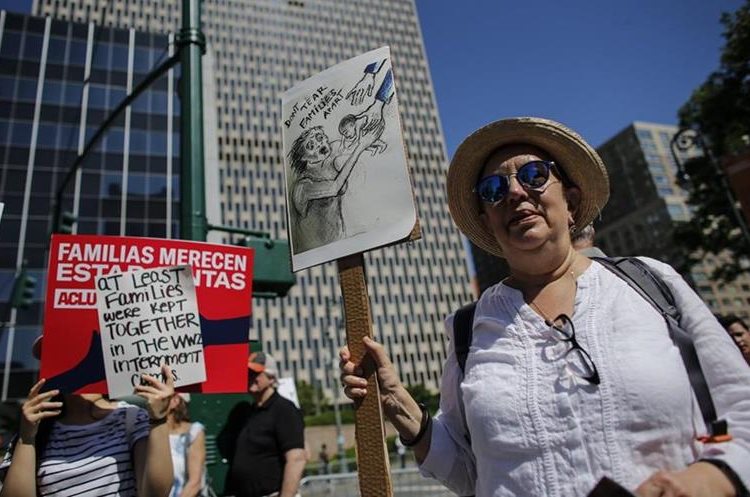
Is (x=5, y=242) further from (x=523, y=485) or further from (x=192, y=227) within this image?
(x=523, y=485)

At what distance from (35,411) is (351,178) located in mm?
1758

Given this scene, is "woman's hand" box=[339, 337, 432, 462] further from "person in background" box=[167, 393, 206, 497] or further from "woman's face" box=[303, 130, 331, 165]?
"person in background" box=[167, 393, 206, 497]

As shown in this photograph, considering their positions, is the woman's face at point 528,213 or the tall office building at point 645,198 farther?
the tall office building at point 645,198

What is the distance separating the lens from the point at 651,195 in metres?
79.0

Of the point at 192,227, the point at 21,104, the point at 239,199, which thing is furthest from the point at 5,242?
the point at 239,199

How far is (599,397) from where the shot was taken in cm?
132

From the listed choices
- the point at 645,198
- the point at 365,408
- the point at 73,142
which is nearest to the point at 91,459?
the point at 365,408

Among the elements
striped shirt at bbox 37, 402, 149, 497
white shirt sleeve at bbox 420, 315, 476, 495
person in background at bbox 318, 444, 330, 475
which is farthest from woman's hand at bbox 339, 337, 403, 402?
person in background at bbox 318, 444, 330, 475

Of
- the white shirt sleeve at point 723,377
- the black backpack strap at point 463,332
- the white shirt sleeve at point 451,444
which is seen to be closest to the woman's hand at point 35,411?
the white shirt sleeve at point 451,444

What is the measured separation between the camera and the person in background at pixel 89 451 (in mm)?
2197

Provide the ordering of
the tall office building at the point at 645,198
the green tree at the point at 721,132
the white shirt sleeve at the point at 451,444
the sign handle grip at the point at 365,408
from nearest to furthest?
the sign handle grip at the point at 365,408
the white shirt sleeve at the point at 451,444
the green tree at the point at 721,132
the tall office building at the point at 645,198

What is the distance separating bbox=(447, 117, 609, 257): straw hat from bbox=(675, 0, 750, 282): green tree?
20689 millimetres

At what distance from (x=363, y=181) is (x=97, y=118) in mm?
34490

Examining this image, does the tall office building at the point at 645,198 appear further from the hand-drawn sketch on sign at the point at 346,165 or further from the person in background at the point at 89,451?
the person in background at the point at 89,451
